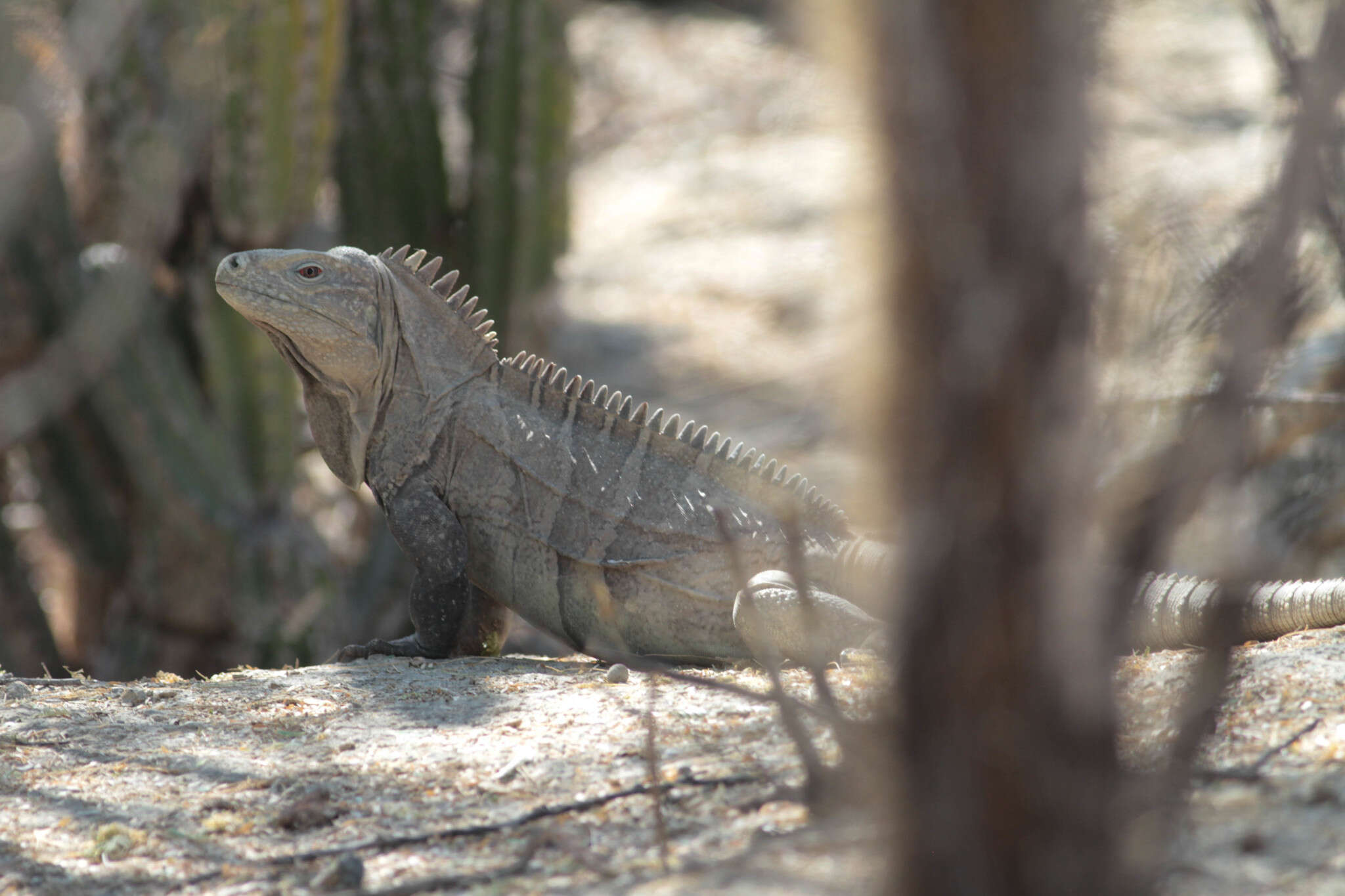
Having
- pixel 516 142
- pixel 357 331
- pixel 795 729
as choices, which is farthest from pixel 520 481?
pixel 516 142

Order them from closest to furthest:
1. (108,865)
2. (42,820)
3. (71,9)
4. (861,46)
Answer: (861,46) → (108,865) → (42,820) → (71,9)

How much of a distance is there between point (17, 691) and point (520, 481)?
1870 millimetres

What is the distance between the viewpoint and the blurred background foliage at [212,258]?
838 centimetres

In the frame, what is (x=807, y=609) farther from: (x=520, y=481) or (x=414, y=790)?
(x=520, y=481)

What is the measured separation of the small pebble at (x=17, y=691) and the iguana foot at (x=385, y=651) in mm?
1049

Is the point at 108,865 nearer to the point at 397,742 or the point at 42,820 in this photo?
the point at 42,820

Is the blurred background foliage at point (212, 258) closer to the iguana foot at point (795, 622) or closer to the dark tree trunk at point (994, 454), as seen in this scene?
the iguana foot at point (795, 622)

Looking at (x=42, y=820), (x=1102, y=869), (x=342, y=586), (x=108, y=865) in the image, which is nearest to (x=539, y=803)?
(x=108, y=865)

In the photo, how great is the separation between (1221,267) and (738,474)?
278 centimetres

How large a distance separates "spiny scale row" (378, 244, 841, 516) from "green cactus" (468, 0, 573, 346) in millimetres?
4530

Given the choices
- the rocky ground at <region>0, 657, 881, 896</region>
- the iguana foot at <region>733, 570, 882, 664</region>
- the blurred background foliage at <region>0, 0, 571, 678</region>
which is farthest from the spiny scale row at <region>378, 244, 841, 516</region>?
the blurred background foliage at <region>0, 0, 571, 678</region>

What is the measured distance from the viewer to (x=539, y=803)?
3.05 meters

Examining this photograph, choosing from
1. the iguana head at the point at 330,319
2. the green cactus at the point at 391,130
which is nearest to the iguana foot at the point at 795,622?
the iguana head at the point at 330,319

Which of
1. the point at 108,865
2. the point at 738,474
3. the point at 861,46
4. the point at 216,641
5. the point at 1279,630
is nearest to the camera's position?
the point at 861,46
